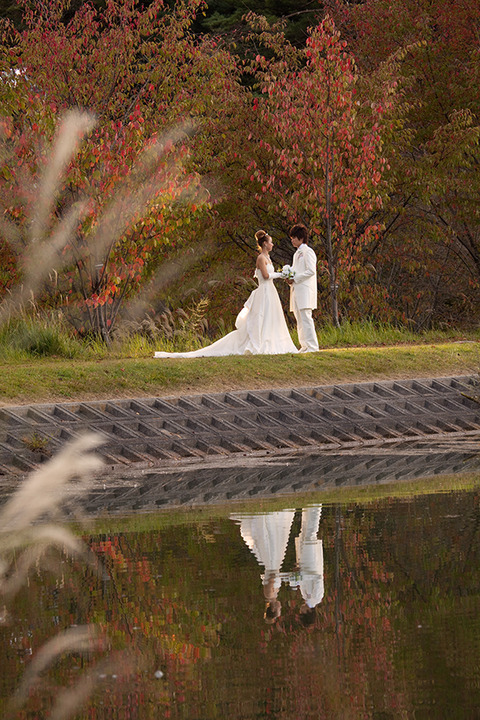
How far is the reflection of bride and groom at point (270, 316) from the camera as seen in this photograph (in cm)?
2050

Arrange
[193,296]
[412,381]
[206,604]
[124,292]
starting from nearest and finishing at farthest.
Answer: [206,604]
[412,381]
[124,292]
[193,296]

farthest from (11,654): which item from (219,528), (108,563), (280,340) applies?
(280,340)

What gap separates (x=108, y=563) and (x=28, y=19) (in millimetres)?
22186

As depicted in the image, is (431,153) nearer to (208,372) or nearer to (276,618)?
(208,372)

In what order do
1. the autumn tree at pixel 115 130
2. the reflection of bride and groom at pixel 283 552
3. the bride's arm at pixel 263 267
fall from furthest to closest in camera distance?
the autumn tree at pixel 115 130 → the bride's arm at pixel 263 267 → the reflection of bride and groom at pixel 283 552

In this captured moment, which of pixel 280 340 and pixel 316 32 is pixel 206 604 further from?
pixel 316 32

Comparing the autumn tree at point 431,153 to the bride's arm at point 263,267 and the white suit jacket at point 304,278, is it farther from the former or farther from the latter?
the bride's arm at point 263,267

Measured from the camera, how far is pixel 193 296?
2658 centimetres

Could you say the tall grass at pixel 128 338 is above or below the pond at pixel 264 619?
below

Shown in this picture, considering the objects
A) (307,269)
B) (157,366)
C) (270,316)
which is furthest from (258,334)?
(157,366)

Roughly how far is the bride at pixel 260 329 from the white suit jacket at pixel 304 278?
1.47 ft

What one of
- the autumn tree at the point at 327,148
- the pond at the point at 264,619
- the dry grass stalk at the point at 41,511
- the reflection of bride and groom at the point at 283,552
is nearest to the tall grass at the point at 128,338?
the autumn tree at the point at 327,148

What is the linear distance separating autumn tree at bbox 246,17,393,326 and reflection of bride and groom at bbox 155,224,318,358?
12.3 ft

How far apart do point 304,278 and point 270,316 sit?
0.99 metres
